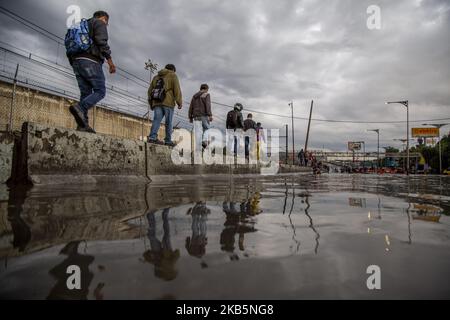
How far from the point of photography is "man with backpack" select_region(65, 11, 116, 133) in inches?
147

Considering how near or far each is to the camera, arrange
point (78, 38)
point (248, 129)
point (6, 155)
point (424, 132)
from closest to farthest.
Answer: point (6, 155) < point (78, 38) < point (248, 129) < point (424, 132)

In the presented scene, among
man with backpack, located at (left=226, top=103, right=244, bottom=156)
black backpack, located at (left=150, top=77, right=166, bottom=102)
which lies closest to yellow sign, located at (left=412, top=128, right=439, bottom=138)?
man with backpack, located at (left=226, top=103, right=244, bottom=156)

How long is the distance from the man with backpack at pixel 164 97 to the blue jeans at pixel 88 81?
1356 millimetres

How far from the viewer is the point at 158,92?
5320mm

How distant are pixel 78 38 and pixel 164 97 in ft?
6.12

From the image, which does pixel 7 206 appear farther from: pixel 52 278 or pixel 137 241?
pixel 52 278

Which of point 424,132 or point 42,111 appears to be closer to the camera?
point 42,111

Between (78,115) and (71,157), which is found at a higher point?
(78,115)

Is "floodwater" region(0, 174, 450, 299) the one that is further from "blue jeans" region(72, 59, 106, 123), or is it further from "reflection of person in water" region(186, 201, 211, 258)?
"blue jeans" region(72, 59, 106, 123)

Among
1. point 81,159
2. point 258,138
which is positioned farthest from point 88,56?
point 258,138

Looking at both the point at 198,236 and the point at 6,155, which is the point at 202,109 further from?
the point at 198,236

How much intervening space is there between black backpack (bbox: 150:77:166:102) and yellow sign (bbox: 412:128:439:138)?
236ft
